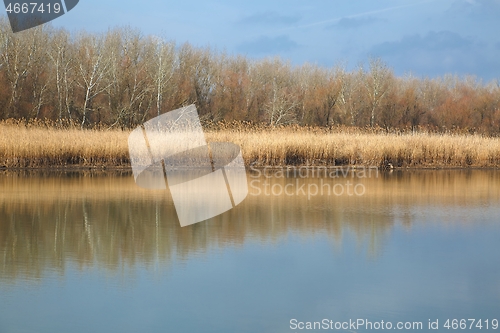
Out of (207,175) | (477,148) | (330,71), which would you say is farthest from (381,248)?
(330,71)

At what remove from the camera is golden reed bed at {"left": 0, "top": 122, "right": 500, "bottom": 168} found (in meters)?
15.0

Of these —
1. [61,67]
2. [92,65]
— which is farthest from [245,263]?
[61,67]

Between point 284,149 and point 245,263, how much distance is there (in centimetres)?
1032

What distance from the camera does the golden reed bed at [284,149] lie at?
49.3 ft

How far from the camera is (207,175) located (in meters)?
13.9

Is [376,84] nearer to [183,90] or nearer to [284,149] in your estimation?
[183,90]

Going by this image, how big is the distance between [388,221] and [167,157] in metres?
8.56

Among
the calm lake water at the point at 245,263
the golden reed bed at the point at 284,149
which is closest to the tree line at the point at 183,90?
the golden reed bed at the point at 284,149

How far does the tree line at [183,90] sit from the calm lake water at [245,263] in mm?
16303

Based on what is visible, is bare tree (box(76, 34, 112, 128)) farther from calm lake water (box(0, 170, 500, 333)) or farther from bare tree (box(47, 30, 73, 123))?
calm lake water (box(0, 170, 500, 333))

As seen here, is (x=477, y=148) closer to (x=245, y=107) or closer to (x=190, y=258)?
(x=190, y=258)

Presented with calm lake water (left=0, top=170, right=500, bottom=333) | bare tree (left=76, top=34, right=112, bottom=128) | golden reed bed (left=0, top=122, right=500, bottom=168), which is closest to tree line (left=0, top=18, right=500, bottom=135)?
bare tree (left=76, top=34, right=112, bottom=128)

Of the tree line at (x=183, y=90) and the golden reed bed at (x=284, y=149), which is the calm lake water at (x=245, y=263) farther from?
the tree line at (x=183, y=90)

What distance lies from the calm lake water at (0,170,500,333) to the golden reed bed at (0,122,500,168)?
5.27m
